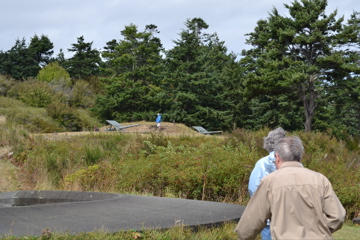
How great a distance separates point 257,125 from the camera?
40625mm

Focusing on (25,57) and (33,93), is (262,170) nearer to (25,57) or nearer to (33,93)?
(33,93)

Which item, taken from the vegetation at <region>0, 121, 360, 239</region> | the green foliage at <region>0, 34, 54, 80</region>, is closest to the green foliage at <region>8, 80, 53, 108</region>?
the green foliage at <region>0, 34, 54, 80</region>

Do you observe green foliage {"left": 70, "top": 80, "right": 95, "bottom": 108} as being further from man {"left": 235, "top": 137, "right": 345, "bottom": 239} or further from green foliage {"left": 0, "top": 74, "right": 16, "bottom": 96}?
man {"left": 235, "top": 137, "right": 345, "bottom": 239}

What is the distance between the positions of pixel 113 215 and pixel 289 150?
4.11 m

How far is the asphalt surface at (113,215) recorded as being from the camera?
218 inches

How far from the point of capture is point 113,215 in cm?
654

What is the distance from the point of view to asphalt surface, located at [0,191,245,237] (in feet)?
18.1

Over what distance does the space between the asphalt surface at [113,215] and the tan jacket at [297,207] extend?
9.32ft

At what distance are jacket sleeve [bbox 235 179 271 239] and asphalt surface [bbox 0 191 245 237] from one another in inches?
107

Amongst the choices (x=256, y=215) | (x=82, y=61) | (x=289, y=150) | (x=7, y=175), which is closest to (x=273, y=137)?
(x=289, y=150)

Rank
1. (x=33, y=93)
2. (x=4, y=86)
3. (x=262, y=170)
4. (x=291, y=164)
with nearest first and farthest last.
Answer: (x=291, y=164), (x=262, y=170), (x=33, y=93), (x=4, y=86)

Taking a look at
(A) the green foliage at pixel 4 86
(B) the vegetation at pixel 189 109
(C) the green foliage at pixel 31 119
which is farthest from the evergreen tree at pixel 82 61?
(C) the green foliage at pixel 31 119

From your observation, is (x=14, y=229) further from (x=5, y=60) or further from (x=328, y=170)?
(x=5, y=60)

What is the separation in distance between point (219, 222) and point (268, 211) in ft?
12.1
